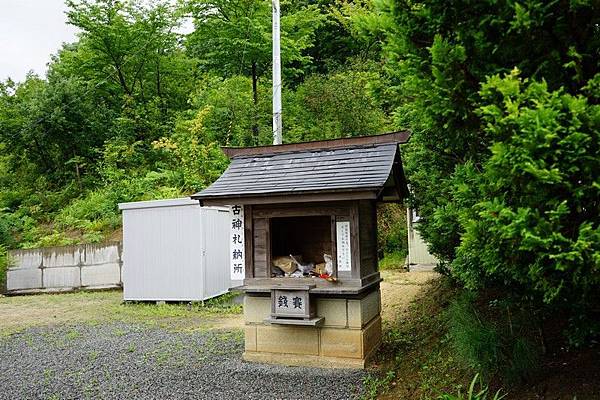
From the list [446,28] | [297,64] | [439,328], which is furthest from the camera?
[297,64]

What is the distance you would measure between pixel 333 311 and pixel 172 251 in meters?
5.72

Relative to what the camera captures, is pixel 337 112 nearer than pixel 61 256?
No

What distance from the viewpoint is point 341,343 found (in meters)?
5.44

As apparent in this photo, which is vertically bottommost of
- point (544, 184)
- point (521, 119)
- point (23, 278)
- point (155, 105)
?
point (23, 278)

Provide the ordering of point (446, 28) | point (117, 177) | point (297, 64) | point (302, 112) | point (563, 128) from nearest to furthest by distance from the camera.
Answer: point (563, 128) < point (446, 28) < point (302, 112) < point (117, 177) < point (297, 64)

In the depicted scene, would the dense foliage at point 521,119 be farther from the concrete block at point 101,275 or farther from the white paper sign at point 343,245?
the concrete block at point 101,275

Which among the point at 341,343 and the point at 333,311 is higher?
the point at 333,311

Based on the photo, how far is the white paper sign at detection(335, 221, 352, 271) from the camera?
5.39 meters

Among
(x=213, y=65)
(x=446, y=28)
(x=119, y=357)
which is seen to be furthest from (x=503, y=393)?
(x=213, y=65)

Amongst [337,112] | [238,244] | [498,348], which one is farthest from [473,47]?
[337,112]

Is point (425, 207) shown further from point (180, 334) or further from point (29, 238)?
point (29, 238)

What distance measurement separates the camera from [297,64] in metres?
18.9

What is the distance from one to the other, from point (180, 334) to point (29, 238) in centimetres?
1061

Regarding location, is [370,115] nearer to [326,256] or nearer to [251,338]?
[326,256]
